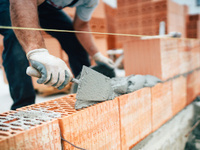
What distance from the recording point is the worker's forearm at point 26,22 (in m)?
1.12

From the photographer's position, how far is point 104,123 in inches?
43.6

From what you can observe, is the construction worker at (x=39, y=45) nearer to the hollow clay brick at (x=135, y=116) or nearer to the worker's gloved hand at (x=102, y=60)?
the worker's gloved hand at (x=102, y=60)

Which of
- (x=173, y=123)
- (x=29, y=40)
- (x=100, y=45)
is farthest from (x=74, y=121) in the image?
(x=100, y=45)

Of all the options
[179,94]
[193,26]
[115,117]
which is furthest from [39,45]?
[193,26]

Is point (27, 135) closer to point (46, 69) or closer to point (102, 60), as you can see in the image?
point (46, 69)

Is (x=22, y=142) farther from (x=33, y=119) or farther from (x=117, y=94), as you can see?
(x=117, y=94)

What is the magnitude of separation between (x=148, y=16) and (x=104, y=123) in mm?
4166

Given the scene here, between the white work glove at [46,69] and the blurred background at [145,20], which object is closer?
the white work glove at [46,69]

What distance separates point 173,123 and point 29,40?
5.49 ft

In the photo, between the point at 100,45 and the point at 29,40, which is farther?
the point at 100,45

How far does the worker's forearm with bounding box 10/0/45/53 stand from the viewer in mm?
1121

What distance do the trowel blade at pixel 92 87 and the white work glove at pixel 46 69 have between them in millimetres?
117

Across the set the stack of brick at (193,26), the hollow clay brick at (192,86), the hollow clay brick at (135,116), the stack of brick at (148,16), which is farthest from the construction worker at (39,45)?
the stack of brick at (193,26)

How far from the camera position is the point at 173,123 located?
1898mm
